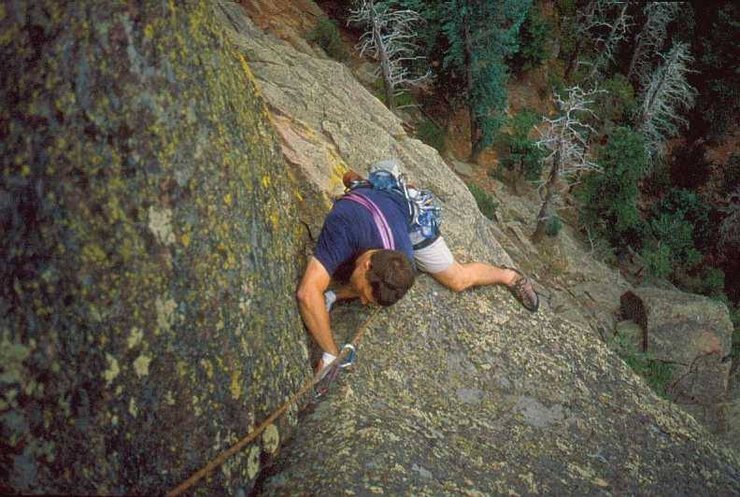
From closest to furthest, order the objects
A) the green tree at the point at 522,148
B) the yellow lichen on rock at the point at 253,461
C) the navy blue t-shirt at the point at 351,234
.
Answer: the yellow lichen on rock at the point at 253,461
the navy blue t-shirt at the point at 351,234
the green tree at the point at 522,148

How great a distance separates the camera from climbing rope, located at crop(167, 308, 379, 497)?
321 cm

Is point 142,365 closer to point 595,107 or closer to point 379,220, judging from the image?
point 379,220

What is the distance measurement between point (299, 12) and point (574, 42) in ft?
61.9

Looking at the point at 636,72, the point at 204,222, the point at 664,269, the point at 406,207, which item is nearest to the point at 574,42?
the point at 636,72

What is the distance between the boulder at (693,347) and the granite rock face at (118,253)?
17552 mm

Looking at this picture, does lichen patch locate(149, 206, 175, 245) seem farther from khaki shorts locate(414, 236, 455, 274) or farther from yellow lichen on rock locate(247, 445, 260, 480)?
→ khaki shorts locate(414, 236, 455, 274)

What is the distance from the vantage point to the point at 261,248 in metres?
3.85

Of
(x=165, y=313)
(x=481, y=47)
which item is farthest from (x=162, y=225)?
(x=481, y=47)

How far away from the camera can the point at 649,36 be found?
3084 centimetres

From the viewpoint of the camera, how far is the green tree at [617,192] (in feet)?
71.6

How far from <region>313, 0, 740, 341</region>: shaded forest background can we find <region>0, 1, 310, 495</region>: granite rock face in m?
16.5

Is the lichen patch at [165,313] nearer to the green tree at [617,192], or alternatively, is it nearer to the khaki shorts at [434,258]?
the khaki shorts at [434,258]

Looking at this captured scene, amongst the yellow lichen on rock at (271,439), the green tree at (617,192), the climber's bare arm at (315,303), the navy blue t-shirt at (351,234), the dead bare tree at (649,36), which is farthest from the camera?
the dead bare tree at (649,36)

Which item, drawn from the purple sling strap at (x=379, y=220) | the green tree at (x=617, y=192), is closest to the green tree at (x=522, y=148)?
the green tree at (x=617, y=192)
